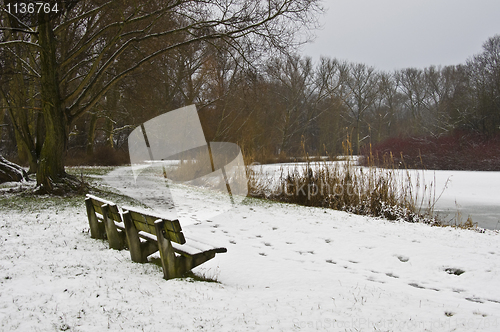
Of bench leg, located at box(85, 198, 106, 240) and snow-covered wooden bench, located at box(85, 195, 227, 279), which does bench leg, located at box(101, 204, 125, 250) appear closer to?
snow-covered wooden bench, located at box(85, 195, 227, 279)

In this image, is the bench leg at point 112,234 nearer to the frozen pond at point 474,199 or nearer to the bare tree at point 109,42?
the bare tree at point 109,42

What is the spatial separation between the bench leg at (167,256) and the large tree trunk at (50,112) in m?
5.69

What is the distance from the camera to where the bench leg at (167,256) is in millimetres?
3209

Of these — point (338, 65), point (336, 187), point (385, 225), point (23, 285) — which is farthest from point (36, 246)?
point (338, 65)

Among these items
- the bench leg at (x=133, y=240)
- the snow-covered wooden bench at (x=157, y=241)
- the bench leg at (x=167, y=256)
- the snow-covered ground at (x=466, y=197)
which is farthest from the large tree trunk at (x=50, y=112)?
the bench leg at (x=167, y=256)

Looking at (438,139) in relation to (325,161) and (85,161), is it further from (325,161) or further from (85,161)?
(85,161)

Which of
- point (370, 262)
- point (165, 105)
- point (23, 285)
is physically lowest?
point (370, 262)

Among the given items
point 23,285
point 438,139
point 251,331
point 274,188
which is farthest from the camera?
point 438,139

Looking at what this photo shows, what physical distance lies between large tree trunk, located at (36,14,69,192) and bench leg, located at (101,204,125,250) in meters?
4.39

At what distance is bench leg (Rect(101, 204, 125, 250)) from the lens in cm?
418

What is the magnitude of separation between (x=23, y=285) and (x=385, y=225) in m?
5.98

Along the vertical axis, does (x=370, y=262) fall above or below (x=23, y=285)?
below

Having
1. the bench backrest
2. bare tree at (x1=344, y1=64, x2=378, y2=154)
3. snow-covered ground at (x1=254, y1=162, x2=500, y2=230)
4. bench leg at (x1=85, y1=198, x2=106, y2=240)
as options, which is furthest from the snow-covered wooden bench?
bare tree at (x1=344, y1=64, x2=378, y2=154)

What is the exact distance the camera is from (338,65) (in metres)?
A: 41.2
